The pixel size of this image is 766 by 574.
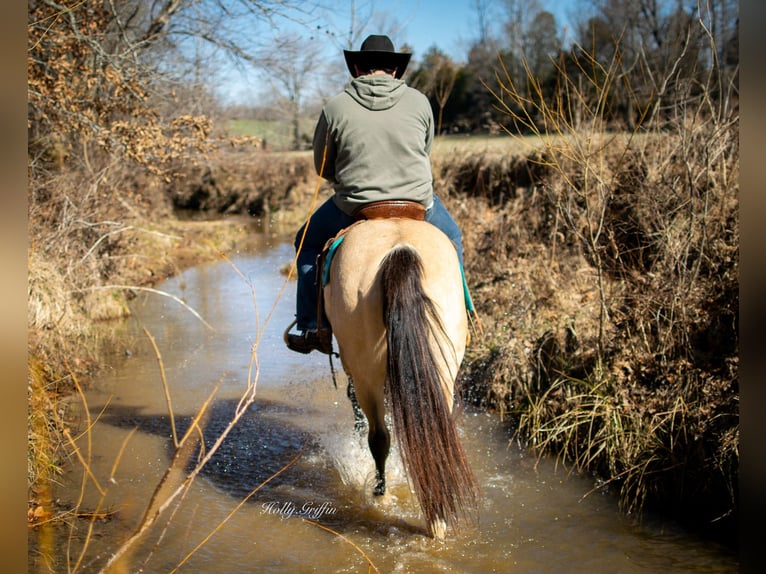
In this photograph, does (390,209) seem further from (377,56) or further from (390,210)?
(377,56)

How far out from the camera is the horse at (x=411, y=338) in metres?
3.73

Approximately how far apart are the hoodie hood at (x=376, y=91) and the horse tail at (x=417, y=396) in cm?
128

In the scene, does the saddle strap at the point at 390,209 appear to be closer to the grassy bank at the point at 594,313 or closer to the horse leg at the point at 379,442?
the grassy bank at the point at 594,313

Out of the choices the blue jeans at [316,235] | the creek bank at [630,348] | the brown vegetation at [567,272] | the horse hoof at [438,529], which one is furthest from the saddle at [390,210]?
the horse hoof at [438,529]

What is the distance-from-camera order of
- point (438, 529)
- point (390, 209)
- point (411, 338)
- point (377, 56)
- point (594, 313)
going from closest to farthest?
point (411, 338) < point (438, 529) < point (390, 209) < point (377, 56) < point (594, 313)

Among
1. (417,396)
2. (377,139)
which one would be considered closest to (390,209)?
(377,139)

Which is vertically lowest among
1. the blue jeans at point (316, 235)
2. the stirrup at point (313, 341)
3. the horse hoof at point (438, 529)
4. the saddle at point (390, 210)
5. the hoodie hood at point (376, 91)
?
the horse hoof at point (438, 529)

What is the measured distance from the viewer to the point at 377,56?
15.3ft

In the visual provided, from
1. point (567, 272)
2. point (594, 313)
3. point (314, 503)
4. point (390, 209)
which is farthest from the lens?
point (567, 272)

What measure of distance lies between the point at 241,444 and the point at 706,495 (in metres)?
3.78

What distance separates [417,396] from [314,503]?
1.81m

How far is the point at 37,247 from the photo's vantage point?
788cm
